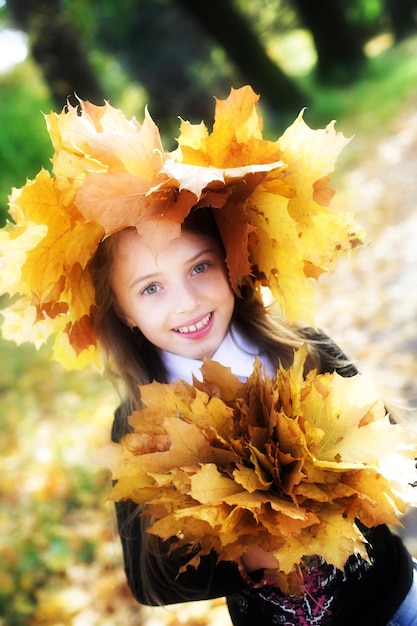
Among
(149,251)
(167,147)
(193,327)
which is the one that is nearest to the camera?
(149,251)

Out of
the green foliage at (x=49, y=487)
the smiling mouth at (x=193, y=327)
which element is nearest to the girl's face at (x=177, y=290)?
the smiling mouth at (x=193, y=327)

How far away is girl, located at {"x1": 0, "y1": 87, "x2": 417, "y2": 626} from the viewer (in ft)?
4.65

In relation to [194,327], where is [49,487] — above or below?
below

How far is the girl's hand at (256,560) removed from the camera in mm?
1618

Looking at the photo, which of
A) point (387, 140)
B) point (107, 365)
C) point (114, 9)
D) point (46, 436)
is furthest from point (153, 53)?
point (107, 365)

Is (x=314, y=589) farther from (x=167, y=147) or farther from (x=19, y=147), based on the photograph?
(x=167, y=147)

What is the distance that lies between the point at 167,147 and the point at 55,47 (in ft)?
6.41

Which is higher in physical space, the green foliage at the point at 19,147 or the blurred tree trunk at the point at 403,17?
the blurred tree trunk at the point at 403,17

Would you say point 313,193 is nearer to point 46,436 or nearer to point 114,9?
point 46,436

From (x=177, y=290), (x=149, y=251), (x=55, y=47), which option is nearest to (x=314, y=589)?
(x=177, y=290)

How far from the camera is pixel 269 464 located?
137 centimetres

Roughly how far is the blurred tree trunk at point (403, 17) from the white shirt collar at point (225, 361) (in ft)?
56.5

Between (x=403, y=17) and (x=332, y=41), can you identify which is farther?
(x=403, y=17)

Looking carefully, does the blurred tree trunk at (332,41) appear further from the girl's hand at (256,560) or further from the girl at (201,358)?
the girl's hand at (256,560)
